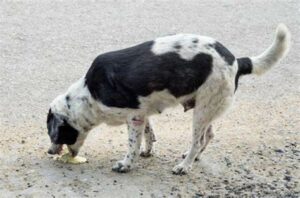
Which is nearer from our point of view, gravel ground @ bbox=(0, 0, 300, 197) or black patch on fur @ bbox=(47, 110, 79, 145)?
gravel ground @ bbox=(0, 0, 300, 197)

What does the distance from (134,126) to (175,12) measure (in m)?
5.55

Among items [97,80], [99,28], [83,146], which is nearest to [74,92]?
[97,80]

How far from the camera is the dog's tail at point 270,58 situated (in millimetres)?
5941

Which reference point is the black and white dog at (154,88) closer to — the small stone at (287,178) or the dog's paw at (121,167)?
the dog's paw at (121,167)

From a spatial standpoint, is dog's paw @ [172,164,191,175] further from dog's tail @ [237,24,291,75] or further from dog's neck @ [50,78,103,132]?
dog's tail @ [237,24,291,75]

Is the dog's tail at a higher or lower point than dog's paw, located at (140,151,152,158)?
higher

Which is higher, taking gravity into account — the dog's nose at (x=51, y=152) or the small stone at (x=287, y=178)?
the dog's nose at (x=51, y=152)

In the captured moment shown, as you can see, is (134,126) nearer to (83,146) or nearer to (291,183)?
(83,146)

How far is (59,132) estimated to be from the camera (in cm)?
601

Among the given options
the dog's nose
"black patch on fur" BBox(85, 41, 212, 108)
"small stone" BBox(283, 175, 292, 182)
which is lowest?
"small stone" BBox(283, 175, 292, 182)

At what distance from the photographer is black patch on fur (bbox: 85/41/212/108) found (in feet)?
18.5

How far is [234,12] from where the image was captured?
11312 millimetres

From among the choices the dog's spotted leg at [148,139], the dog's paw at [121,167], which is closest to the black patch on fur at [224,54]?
the dog's spotted leg at [148,139]

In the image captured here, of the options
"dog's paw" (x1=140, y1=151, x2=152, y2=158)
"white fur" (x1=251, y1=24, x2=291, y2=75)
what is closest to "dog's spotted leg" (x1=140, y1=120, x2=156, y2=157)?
"dog's paw" (x1=140, y1=151, x2=152, y2=158)
